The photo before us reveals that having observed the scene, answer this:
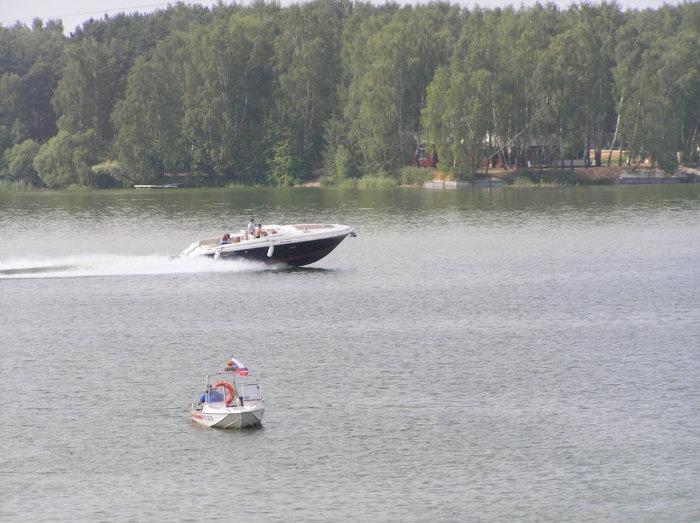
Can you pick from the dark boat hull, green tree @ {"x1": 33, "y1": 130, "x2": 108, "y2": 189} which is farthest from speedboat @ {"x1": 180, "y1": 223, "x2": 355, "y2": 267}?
green tree @ {"x1": 33, "y1": 130, "x2": 108, "y2": 189}

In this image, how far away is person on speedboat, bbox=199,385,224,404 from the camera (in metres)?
41.8

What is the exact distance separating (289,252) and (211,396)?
3561 cm

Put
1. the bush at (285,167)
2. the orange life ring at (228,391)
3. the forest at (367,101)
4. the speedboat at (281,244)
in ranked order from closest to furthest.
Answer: the orange life ring at (228,391) < the speedboat at (281,244) < the forest at (367,101) < the bush at (285,167)

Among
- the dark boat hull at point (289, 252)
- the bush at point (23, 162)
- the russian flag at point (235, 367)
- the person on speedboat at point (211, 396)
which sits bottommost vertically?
the person on speedboat at point (211, 396)

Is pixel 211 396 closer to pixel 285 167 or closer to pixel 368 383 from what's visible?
pixel 368 383

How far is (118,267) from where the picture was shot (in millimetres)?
81688

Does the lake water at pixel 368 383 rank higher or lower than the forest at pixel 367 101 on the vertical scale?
lower

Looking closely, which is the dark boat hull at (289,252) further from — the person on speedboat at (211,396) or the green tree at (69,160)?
the green tree at (69,160)

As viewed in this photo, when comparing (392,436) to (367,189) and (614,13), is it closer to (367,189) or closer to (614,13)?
(367,189)

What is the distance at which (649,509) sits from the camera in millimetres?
33406

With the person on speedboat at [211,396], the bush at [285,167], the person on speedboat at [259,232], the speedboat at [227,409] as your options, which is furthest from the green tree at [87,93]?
the speedboat at [227,409]

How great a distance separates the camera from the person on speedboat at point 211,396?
137 ft

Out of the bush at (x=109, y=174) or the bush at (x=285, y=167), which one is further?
the bush at (x=109, y=174)

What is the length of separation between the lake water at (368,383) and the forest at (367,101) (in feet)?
202
